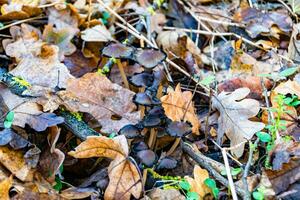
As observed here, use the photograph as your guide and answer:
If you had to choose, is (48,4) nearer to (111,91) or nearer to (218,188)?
(111,91)

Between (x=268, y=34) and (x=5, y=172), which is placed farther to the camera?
(x=268, y=34)

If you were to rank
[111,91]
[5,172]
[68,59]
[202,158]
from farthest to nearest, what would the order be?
[68,59]
[111,91]
[202,158]
[5,172]

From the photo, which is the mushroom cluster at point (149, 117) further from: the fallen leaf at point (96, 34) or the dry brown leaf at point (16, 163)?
the fallen leaf at point (96, 34)

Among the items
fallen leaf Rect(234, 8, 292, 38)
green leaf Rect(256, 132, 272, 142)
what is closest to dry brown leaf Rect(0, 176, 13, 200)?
green leaf Rect(256, 132, 272, 142)

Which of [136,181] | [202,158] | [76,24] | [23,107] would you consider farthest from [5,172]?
[76,24]

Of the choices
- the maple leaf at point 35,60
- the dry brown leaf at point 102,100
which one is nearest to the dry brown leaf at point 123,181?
the dry brown leaf at point 102,100
